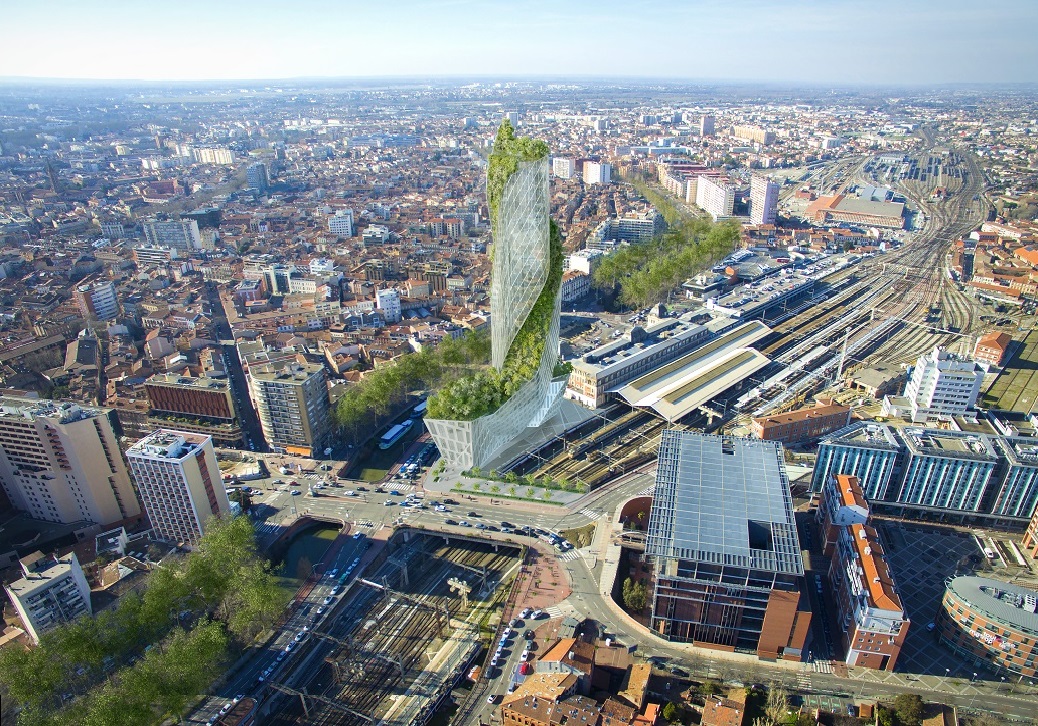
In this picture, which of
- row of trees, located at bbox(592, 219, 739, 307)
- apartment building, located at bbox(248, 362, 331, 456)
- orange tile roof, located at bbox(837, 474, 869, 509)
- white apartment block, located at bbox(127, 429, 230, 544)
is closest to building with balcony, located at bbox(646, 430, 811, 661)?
orange tile roof, located at bbox(837, 474, 869, 509)

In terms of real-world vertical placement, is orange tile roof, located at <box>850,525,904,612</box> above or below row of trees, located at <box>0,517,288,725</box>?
above

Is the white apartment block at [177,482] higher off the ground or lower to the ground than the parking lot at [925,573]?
higher

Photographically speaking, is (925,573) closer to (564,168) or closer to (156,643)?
(156,643)

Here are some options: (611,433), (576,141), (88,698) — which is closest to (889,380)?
(611,433)

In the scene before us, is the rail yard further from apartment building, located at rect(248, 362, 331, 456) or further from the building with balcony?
apartment building, located at rect(248, 362, 331, 456)

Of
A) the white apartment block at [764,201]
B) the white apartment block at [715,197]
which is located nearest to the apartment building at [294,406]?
the white apartment block at [764,201]

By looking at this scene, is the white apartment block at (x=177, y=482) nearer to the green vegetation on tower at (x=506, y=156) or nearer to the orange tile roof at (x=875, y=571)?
the green vegetation on tower at (x=506, y=156)
